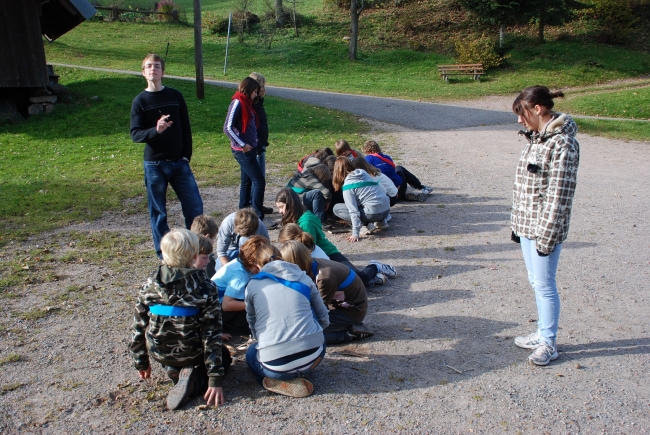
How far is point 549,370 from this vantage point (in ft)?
13.2

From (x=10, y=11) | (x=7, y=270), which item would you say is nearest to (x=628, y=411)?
(x=7, y=270)

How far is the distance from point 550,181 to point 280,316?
1.97 meters

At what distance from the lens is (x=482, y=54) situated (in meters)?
26.8

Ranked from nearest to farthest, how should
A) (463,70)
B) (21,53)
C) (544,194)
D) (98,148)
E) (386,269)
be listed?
(544,194) < (386,269) < (98,148) < (21,53) < (463,70)

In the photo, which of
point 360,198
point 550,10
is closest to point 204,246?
point 360,198

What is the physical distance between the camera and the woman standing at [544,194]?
3785 millimetres

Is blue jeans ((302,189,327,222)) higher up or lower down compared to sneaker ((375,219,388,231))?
higher up

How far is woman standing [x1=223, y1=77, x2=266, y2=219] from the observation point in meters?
6.89

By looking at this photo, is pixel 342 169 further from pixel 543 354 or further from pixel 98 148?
pixel 98 148

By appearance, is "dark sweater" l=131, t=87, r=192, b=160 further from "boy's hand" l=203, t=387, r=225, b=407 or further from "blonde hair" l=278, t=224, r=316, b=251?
"boy's hand" l=203, t=387, r=225, b=407

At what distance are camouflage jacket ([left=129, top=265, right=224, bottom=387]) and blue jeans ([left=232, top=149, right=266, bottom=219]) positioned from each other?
11.0 feet

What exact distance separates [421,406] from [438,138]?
11.1m

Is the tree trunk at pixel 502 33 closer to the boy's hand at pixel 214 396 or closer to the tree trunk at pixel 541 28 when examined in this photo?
the tree trunk at pixel 541 28

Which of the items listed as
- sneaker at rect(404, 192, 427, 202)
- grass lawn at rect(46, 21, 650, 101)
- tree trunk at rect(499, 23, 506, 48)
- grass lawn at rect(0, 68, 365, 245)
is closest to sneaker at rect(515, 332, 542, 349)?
sneaker at rect(404, 192, 427, 202)
